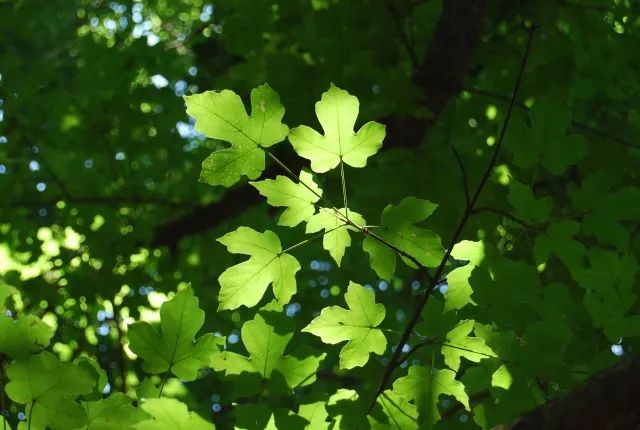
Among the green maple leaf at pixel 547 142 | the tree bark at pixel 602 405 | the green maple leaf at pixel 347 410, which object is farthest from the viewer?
the green maple leaf at pixel 547 142

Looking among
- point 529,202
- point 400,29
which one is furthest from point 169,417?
point 400,29

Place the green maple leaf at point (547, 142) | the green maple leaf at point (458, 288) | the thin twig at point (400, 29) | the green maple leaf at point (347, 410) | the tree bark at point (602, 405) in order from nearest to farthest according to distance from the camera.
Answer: the tree bark at point (602, 405) < the green maple leaf at point (347, 410) < the green maple leaf at point (458, 288) < the green maple leaf at point (547, 142) < the thin twig at point (400, 29)

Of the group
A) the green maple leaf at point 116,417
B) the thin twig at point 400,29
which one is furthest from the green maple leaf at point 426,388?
the thin twig at point 400,29

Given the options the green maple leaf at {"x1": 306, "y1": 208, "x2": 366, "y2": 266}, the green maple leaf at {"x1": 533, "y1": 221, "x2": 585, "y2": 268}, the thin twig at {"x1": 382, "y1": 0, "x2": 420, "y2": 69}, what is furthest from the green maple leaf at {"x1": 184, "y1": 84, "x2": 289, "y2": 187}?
the thin twig at {"x1": 382, "y1": 0, "x2": 420, "y2": 69}

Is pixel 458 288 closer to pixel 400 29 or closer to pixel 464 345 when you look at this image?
pixel 464 345

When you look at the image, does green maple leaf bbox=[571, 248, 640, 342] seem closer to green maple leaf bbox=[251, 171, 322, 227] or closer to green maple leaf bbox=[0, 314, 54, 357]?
green maple leaf bbox=[251, 171, 322, 227]

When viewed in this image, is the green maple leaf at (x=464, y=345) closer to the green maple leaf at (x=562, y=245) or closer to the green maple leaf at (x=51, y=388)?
the green maple leaf at (x=562, y=245)

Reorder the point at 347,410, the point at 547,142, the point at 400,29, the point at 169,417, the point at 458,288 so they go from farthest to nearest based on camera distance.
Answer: the point at 400,29
the point at 547,142
the point at 458,288
the point at 347,410
the point at 169,417
